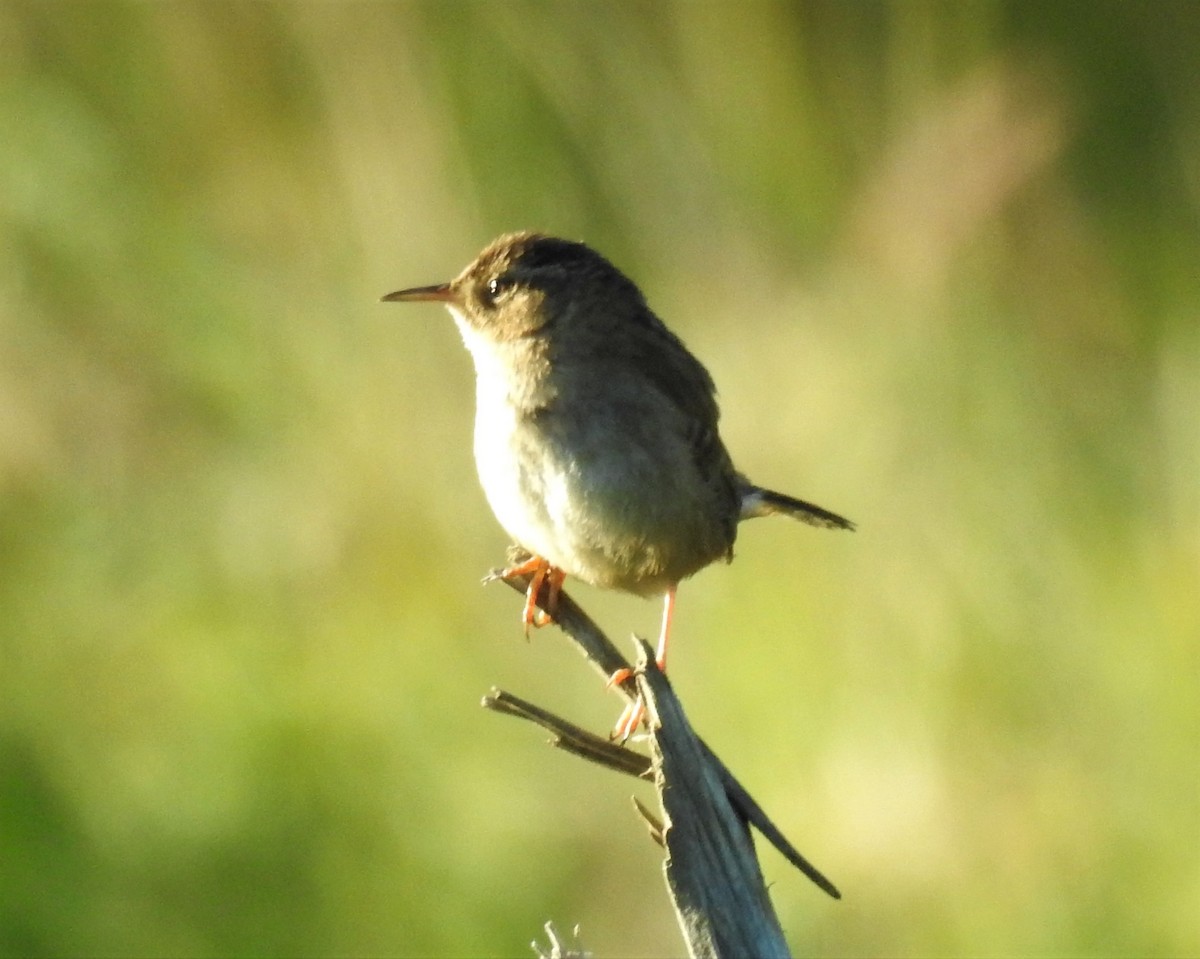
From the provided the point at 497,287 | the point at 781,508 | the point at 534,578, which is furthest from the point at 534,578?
the point at 781,508

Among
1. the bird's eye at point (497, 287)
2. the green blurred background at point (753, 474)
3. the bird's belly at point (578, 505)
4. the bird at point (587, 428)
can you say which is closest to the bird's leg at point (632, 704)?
the bird at point (587, 428)

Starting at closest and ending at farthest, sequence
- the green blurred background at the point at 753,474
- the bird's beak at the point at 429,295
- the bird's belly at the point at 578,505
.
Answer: the bird's belly at the point at 578,505 < the bird's beak at the point at 429,295 < the green blurred background at the point at 753,474

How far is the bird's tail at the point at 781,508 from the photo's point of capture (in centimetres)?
428

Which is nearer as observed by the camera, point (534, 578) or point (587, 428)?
point (587, 428)

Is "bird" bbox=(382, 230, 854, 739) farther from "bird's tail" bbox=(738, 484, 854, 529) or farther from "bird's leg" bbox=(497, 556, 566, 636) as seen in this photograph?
"bird's tail" bbox=(738, 484, 854, 529)

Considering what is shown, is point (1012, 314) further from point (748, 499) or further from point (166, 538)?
point (166, 538)

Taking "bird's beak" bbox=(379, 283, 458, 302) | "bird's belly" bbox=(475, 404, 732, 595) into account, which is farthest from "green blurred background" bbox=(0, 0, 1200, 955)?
"bird's belly" bbox=(475, 404, 732, 595)

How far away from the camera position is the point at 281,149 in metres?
5.14

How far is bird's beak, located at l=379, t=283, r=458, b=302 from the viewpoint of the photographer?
12.9 feet

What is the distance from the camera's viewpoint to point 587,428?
3.59 meters

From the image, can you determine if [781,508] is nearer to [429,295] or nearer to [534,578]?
[534,578]

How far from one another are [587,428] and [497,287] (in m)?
0.57

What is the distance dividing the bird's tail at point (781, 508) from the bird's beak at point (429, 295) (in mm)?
873

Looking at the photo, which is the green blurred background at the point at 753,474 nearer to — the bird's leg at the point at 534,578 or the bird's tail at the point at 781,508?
the bird's tail at the point at 781,508
